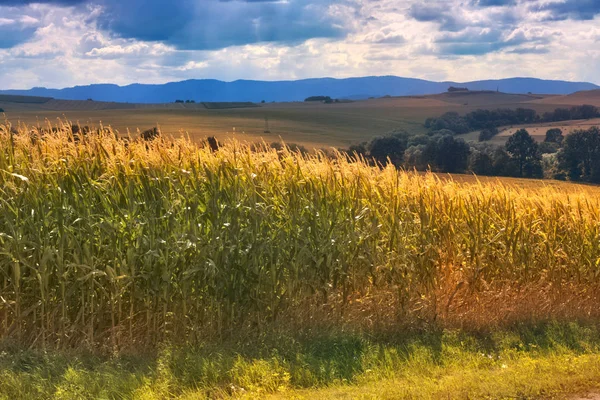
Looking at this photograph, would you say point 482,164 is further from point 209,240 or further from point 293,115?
point 209,240

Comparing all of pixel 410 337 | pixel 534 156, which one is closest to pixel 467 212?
pixel 410 337

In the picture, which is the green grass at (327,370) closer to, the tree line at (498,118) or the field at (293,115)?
the field at (293,115)

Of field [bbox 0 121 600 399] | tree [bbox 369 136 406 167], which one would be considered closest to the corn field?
field [bbox 0 121 600 399]

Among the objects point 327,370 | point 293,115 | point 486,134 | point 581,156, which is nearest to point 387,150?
point 581,156

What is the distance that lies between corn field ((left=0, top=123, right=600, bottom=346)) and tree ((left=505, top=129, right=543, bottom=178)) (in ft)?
Result: 195

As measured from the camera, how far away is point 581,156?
64000mm

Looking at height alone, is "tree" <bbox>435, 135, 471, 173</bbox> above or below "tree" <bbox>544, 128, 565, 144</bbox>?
below

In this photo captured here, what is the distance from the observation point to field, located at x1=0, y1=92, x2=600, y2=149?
80.6 meters

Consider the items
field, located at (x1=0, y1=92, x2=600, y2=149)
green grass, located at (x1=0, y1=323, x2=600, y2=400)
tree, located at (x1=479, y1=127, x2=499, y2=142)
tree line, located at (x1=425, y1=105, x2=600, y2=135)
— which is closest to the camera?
green grass, located at (x1=0, y1=323, x2=600, y2=400)

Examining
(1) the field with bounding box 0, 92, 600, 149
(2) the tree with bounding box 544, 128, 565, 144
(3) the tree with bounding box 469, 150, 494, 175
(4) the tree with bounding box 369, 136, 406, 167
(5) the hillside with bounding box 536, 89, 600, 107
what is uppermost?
(5) the hillside with bounding box 536, 89, 600, 107

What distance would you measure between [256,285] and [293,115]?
10637cm

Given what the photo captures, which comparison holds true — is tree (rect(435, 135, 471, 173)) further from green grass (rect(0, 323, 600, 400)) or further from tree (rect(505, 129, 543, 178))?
green grass (rect(0, 323, 600, 400))

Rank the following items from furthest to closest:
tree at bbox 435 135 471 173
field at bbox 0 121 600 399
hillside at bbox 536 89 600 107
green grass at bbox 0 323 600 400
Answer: hillside at bbox 536 89 600 107 → tree at bbox 435 135 471 173 → field at bbox 0 121 600 399 → green grass at bbox 0 323 600 400

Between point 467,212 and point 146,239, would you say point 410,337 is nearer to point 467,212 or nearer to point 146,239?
point 467,212
